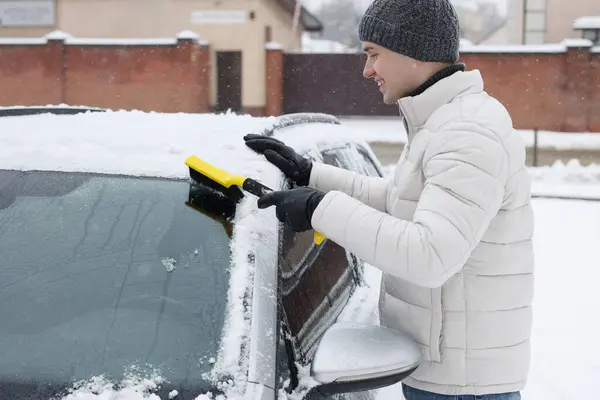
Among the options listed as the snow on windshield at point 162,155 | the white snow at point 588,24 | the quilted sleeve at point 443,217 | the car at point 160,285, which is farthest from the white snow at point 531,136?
the quilted sleeve at point 443,217

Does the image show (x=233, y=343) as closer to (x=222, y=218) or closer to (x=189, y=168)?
(x=222, y=218)

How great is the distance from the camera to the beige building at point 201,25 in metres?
21.3

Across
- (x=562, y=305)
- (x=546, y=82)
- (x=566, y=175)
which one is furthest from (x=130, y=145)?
(x=546, y=82)

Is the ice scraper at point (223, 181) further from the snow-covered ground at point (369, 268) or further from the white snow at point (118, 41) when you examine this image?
the white snow at point (118, 41)

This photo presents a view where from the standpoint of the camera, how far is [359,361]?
1.48 meters

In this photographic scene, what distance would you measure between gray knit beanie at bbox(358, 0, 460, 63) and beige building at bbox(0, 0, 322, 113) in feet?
63.5

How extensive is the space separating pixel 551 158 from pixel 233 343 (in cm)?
1471

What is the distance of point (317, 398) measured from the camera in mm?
1559

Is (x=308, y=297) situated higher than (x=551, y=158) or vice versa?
(x=308, y=297)

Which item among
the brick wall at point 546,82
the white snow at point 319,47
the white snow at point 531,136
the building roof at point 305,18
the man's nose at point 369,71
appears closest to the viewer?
the man's nose at point 369,71

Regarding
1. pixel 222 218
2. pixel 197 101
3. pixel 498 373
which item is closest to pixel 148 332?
pixel 222 218

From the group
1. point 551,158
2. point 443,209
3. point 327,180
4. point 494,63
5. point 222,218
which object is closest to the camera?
point 443,209

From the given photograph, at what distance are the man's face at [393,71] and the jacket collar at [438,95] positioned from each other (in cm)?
5

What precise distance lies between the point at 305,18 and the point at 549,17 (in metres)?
9.64
